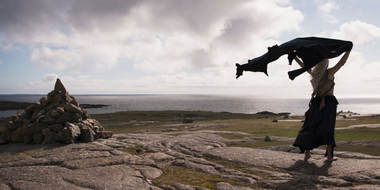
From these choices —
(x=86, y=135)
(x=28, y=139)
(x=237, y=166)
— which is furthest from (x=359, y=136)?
(x=28, y=139)

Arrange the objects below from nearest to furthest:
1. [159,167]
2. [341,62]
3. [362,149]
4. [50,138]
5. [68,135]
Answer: [341,62] → [159,167] → [362,149] → [68,135] → [50,138]

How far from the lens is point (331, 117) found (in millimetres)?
6938

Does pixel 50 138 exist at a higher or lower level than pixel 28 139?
higher

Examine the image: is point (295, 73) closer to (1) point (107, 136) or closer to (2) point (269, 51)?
(2) point (269, 51)

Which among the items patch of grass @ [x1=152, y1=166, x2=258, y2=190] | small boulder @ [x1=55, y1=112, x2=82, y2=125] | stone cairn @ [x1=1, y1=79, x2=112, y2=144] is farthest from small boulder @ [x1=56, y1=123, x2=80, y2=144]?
patch of grass @ [x1=152, y1=166, x2=258, y2=190]

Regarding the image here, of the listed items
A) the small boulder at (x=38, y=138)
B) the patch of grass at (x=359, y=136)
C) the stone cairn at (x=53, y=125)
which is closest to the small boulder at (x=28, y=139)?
the stone cairn at (x=53, y=125)

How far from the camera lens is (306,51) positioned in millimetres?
6574

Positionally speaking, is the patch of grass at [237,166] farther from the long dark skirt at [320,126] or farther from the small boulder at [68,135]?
the small boulder at [68,135]

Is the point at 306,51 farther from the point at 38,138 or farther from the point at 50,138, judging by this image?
the point at 38,138

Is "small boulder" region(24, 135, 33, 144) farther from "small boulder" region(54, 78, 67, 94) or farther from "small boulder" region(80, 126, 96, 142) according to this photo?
"small boulder" region(54, 78, 67, 94)

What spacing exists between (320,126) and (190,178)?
4286mm

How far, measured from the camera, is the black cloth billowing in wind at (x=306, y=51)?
6352 mm

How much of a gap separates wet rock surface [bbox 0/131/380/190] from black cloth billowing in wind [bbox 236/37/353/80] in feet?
9.11

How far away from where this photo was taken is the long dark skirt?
691cm
